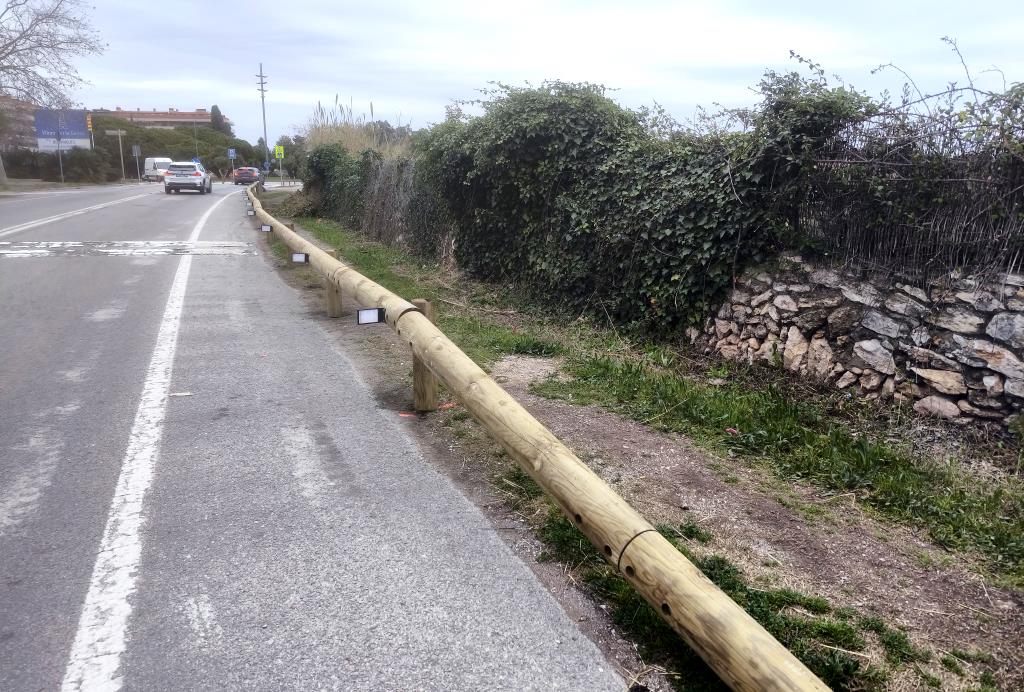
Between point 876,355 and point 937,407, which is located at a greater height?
point 876,355

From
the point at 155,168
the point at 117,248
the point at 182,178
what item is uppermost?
the point at 155,168

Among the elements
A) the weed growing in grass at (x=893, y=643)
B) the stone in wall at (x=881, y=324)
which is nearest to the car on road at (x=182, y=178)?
the stone in wall at (x=881, y=324)

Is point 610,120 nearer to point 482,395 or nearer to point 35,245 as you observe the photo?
point 482,395

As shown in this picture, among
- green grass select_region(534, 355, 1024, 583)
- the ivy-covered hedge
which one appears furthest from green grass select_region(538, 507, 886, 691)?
the ivy-covered hedge

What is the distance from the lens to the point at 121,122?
74938 mm

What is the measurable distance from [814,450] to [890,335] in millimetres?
1379

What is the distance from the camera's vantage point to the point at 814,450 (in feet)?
16.1

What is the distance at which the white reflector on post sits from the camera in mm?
6074

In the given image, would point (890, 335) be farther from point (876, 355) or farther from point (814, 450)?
point (814, 450)

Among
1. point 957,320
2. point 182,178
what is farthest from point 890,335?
point 182,178

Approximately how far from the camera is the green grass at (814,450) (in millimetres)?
3957

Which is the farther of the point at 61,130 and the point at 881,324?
the point at 61,130

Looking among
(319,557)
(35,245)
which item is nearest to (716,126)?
(319,557)

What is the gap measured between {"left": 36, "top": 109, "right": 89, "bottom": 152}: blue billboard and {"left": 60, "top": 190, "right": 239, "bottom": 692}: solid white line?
59.0 m
